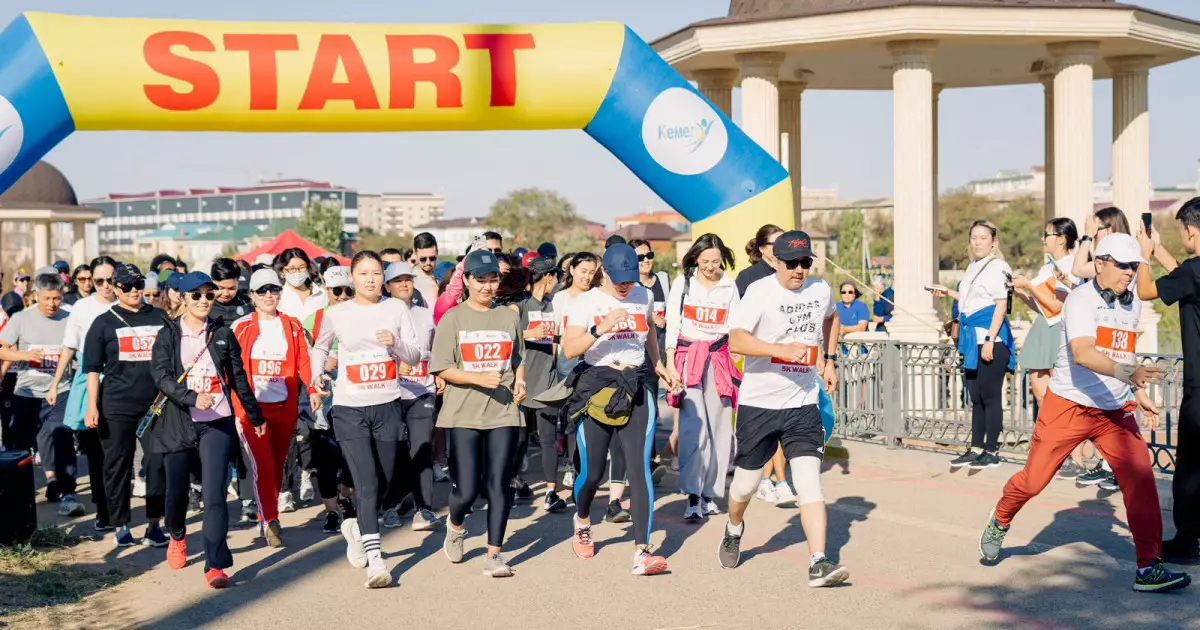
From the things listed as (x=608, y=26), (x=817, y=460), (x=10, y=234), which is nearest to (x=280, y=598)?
(x=817, y=460)

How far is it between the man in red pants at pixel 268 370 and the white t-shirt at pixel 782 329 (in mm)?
3158

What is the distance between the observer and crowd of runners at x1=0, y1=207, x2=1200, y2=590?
737 centimetres

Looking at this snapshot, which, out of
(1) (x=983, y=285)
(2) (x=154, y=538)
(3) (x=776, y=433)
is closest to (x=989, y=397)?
(1) (x=983, y=285)

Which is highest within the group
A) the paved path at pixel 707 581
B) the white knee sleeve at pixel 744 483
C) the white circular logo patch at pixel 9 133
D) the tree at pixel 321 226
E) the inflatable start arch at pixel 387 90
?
the tree at pixel 321 226

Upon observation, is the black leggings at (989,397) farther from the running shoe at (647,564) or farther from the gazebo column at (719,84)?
the gazebo column at (719,84)

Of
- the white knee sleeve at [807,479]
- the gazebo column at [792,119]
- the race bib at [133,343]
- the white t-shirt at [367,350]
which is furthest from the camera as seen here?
the gazebo column at [792,119]

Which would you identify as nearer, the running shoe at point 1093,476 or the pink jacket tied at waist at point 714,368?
the pink jacket tied at waist at point 714,368

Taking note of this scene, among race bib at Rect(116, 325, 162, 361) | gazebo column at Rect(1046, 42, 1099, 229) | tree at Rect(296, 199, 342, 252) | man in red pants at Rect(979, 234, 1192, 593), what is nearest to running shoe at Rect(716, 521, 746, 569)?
man in red pants at Rect(979, 234, 1192, 593)

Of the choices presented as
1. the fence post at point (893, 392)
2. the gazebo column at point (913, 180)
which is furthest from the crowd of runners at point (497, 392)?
the gazebo column at point (913, 180)

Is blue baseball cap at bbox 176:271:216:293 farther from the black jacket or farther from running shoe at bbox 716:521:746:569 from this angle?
running shoe at bbox 716:521:746:569

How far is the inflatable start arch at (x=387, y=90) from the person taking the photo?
10250 mm

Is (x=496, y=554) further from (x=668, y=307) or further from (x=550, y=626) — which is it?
(x=668, y=307)

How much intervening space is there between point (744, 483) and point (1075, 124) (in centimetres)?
1391

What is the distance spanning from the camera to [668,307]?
972cm
